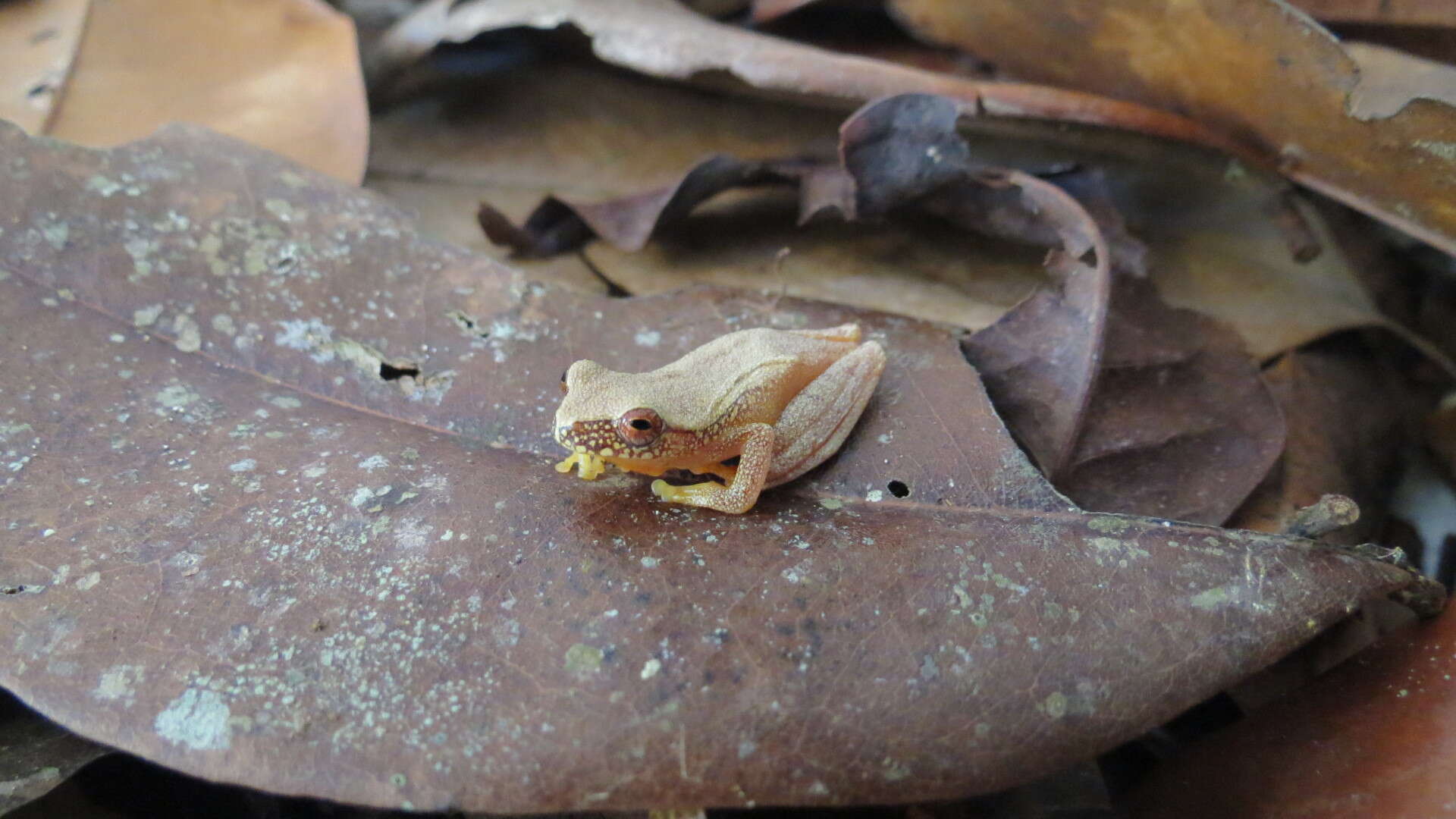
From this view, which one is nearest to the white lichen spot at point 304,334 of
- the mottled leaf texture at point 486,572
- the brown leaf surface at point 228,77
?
the mottled leaf texture at point 486,572

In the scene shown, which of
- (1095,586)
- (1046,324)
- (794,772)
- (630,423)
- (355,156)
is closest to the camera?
(794,772)

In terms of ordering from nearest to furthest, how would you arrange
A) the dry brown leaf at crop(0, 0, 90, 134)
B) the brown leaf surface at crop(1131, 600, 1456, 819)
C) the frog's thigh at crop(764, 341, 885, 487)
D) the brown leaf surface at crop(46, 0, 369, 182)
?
1. the brown leaf surface at crop(1131, 600, 1456, 819)
2. the frog's thigh at crop(764, 341, 885, 487)
3. the dry brown leaf at crop(0, 0, 90, 134)
4. the brown leaf surface at crop(46, 0, 369, 182)

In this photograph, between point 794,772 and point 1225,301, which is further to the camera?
point 1225,301

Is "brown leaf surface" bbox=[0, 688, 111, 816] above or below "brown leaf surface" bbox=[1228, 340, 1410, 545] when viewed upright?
below

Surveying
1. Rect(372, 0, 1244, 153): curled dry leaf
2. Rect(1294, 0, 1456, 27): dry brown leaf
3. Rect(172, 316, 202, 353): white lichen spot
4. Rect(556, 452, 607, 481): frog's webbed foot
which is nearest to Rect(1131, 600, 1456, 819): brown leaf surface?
Rect(556, 452, 607, 481): frog's webbed foot

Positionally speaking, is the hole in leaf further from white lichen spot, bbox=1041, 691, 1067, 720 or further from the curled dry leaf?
white lichen spot, bbox=1041, 691, 1067, 720

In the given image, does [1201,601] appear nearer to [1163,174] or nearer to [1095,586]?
[1095,586]

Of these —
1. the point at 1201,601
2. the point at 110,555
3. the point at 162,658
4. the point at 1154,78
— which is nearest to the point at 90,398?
the point at 110,555
